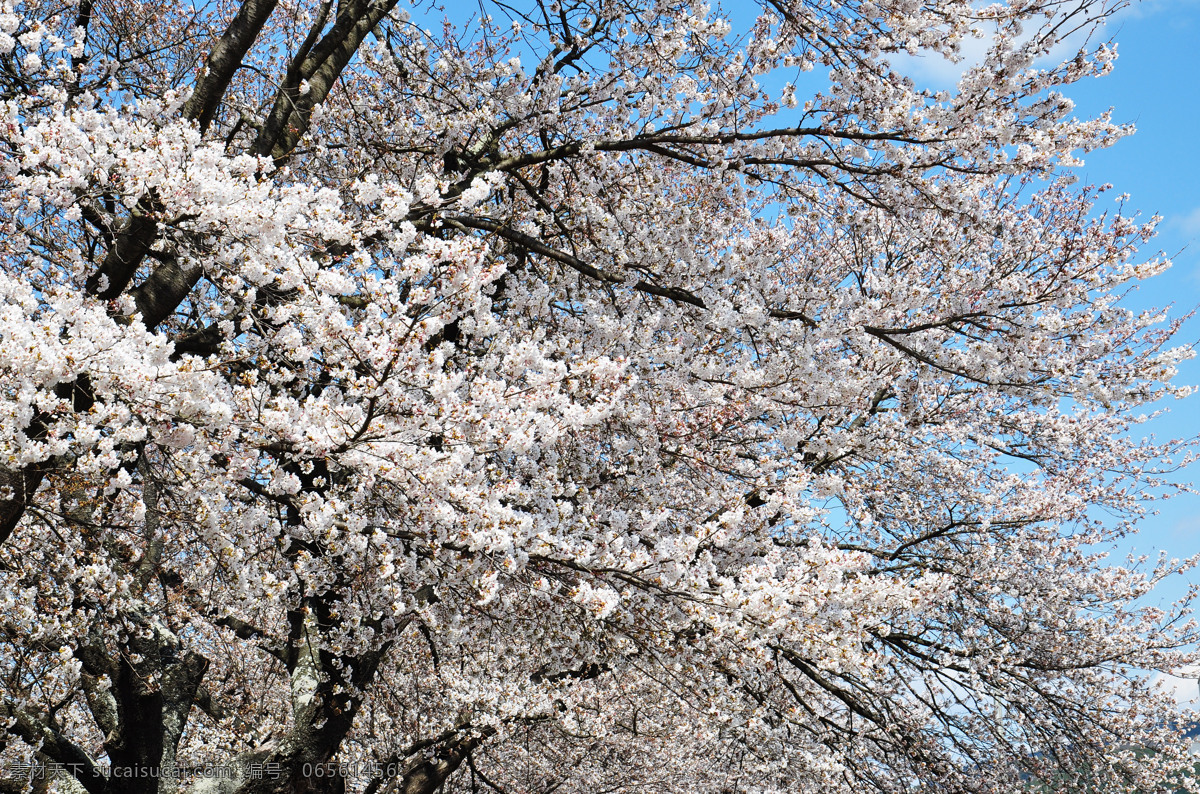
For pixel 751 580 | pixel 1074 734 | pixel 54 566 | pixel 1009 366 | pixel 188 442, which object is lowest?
pixel 54 566

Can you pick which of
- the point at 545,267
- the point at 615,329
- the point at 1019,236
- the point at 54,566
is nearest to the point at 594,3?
the point at 545,267

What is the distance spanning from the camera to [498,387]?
4250 millimetres

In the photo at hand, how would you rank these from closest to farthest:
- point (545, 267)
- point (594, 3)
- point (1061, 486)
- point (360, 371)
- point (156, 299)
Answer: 1. point (360, 371)
2. point (156, 299)
3. point (594, 3)
4. point (545, 267)
5. point (1061, 486)

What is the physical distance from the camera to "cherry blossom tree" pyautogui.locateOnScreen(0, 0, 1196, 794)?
4113 mm

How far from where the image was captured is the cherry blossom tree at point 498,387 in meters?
4.11

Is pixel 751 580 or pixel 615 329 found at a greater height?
pixel 615 329

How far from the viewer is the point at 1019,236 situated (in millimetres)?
6086

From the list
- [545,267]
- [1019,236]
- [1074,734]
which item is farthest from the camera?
[1074,734]

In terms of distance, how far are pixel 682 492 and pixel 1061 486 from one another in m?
6.04

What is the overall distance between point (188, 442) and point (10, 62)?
3958 mm

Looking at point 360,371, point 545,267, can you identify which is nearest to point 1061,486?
point 545,267

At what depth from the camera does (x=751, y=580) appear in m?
4.64

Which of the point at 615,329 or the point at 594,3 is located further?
the point at 594,3

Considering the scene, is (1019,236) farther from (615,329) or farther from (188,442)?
(188,442)
